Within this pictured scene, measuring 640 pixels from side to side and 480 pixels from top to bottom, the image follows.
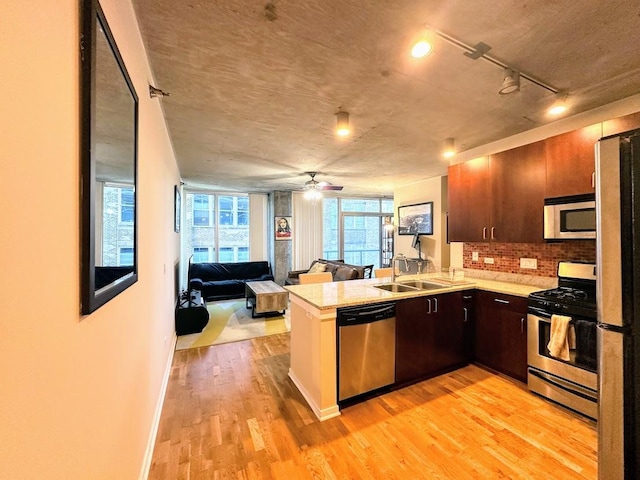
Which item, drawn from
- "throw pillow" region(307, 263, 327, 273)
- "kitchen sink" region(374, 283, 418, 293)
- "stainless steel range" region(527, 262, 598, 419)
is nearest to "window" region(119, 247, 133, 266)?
"kitchen sink" region(374, 283, 418, 293)

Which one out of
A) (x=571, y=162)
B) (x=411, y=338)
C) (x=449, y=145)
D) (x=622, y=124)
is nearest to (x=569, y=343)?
(x=411, y=338)

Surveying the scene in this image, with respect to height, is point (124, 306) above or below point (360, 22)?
Answer: below

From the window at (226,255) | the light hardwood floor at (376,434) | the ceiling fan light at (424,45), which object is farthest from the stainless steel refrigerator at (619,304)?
the window at (226,255)

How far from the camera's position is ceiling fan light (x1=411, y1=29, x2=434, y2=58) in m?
1.59

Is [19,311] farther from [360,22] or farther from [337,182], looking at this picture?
[337,182]

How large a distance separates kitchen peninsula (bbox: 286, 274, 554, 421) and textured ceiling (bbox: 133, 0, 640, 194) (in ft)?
5.78

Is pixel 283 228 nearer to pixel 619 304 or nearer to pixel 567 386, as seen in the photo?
pixel 567 386

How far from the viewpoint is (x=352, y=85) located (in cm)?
214

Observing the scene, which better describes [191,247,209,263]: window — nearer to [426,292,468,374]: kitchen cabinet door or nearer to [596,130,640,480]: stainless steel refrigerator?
[426,292,468,374]: kitchen cabinet door

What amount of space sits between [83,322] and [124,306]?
520 mm

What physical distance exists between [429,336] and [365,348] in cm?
82

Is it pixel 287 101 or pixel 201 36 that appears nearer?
pixel 201 36

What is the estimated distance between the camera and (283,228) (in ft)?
23.0

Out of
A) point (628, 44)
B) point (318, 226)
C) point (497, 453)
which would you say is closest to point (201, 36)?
point (628, 44)
